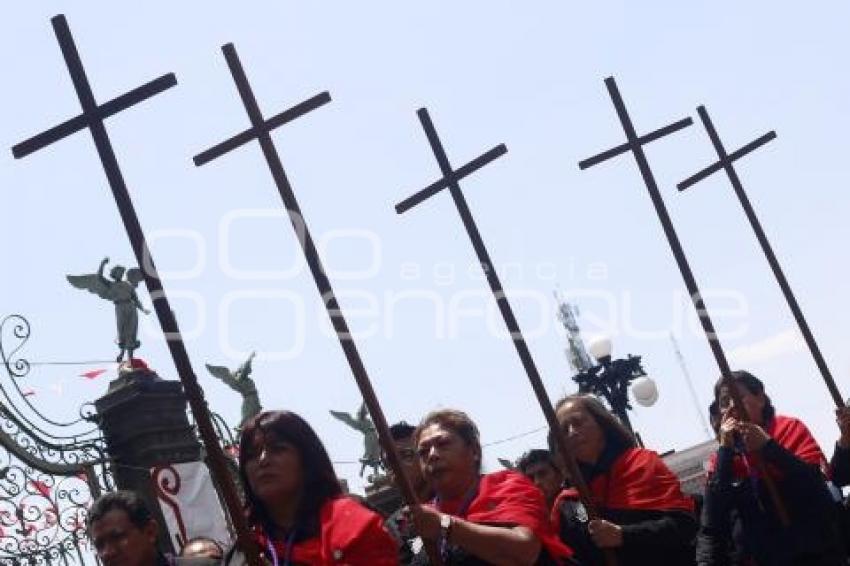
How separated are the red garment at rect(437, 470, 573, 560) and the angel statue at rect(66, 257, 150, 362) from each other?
6.90 metres

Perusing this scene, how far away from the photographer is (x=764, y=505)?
17.2 ft

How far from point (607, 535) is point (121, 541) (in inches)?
70.8

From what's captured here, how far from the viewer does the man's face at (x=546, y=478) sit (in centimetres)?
561

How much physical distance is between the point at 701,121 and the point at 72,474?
18.8 ft

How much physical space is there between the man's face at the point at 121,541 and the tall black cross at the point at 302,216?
875 millimetres

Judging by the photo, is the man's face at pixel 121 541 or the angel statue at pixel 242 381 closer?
the man's face at pixel 121 541

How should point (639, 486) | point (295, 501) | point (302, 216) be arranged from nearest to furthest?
point (295, 501), point (302, 216), point (639, 486)

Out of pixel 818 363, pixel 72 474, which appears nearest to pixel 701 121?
pixel 818 363

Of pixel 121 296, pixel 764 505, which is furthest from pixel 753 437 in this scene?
pixel 121 296

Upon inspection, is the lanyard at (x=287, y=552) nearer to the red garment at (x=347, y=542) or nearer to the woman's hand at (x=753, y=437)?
the red garment at (x=347, y=542)

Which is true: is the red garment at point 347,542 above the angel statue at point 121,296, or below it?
below

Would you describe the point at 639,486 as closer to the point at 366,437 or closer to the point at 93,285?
the point at 93,285

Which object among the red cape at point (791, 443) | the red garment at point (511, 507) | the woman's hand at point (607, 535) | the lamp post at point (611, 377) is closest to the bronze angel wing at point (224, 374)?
the lamp post at point (611, 377)

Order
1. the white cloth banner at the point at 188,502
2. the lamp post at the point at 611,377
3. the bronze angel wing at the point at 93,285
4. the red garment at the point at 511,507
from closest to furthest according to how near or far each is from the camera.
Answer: the red garment at the point at 511,507, the white cloth banner at the point at 188,502, the bronze angel wing at the point at 93,285, the lamp post at the point at 611,377
